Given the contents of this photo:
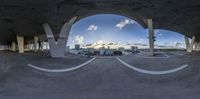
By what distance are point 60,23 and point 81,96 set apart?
227 ft

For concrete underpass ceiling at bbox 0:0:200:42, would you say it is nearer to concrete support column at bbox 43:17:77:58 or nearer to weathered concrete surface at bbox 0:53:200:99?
concrete support column at bbox 43:17:77:58

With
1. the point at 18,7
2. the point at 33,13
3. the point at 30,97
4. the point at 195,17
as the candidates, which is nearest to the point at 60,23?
the point at 33,13

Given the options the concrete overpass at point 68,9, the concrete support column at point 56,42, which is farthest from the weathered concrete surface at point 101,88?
the concrete support column at point 56,42

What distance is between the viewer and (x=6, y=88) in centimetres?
2658

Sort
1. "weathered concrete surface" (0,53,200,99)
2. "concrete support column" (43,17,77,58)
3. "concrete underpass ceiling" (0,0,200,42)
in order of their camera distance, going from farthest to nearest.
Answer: "concrete support column" (43,17,77,58)
"concrete underpass ceiling" (0,0,200,42)
"weathered concrete surface" (0,53,200,99)

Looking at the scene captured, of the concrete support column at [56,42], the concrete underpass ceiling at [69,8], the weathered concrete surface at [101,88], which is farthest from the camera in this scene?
the concrete support column at [56,42]

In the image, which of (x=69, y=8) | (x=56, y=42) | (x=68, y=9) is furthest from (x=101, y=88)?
(x=56, y=42)

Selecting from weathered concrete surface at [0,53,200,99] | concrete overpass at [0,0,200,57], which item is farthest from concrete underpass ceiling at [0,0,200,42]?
weathered concrete surface at [0,53,200,99]

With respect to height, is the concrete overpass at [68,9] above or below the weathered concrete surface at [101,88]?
above

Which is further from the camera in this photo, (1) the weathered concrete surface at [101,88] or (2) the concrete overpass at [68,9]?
(2) the concrete overpass at [68,9]

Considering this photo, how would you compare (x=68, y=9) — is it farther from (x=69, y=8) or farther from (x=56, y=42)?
(x=56, y=42)

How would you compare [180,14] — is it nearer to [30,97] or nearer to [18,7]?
[18,7]

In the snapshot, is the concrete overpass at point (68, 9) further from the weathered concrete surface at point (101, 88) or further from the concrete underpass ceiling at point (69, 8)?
the weathered concrete surface at point (101, 88)

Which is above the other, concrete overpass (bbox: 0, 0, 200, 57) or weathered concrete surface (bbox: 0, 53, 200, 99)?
concrete overpass (bbox: 0, 0, 200, 57)
